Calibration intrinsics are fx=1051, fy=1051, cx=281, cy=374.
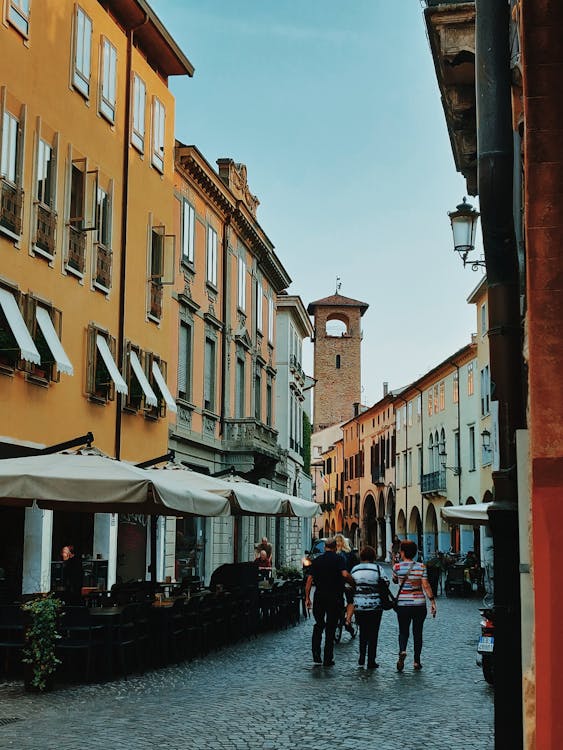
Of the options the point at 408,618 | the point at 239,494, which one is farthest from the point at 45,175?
the point at 408,618

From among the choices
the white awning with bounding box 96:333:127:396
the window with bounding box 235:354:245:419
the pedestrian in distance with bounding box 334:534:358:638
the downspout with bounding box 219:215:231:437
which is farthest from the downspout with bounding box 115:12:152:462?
the window with bounding box 235:354:245:419

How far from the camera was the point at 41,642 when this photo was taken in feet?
37.9

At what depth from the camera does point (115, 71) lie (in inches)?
899

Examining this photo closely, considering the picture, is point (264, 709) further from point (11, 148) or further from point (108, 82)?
point (108, 82)

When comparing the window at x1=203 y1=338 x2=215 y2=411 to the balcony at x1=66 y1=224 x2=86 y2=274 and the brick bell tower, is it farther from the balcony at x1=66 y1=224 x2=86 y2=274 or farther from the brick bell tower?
the brick bell tower

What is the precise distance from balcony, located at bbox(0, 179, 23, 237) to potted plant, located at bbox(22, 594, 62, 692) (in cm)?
751

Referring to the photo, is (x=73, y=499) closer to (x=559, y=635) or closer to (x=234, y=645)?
(x=234, y=645)

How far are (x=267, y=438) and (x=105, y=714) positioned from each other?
80.6ft

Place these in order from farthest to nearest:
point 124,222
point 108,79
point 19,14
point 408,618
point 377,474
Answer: point 377,474 < point 124,222 < point 108,79 < point 19,14 < point 408,618

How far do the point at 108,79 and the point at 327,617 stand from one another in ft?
43.2

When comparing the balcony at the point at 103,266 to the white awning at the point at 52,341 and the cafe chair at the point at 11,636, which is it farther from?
the cafe chair at the point at 11,636

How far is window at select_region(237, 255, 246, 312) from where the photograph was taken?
34469 millimetres

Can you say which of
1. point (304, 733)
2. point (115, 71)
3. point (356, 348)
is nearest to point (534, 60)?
point (304, 733)

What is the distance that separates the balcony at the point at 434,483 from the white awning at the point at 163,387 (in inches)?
1299
